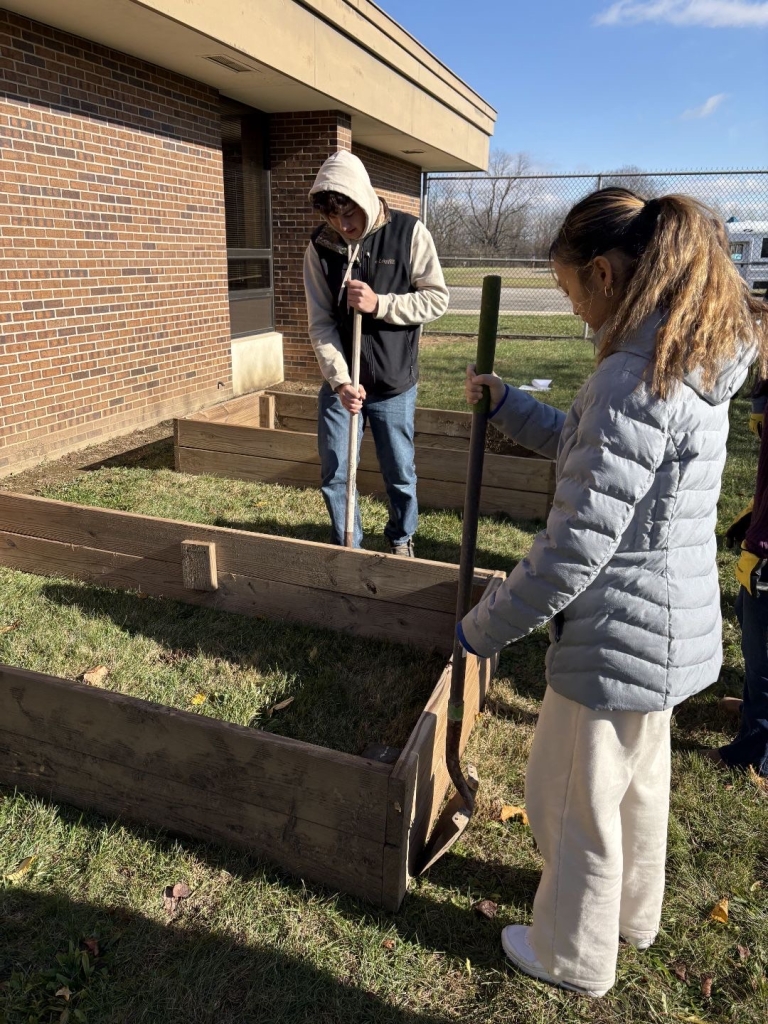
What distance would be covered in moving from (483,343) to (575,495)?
83cm

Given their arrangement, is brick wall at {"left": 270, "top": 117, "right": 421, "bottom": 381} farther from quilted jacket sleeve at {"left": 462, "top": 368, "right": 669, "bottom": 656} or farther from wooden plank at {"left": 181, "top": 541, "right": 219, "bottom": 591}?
quilted jacket sleeve at {"left": 462, "top": 368, "right": 669, "bottom": 656}

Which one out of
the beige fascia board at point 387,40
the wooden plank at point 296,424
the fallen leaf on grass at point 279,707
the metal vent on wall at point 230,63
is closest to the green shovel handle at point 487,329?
the fallen leaf on grass at point 279,707

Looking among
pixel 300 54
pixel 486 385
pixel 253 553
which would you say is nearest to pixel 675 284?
pixel 486 385

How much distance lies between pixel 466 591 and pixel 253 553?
162 centimetres

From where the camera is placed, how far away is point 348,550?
3.63 metres

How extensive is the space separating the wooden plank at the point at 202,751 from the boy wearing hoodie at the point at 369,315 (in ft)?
7.04

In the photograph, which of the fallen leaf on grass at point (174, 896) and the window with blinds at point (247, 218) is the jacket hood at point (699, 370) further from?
the window with blinds at point (247, 218)

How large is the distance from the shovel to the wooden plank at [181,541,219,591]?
5.79ft

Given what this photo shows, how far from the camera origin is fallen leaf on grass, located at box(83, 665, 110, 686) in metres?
3.38

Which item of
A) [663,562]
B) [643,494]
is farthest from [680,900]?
[643,494]

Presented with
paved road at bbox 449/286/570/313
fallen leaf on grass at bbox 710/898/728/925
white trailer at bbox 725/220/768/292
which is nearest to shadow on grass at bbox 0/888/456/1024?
fallen leaf on grass at bbox 710/898/728/925

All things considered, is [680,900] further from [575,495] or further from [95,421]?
[95,421]

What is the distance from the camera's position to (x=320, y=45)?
878 centimetres

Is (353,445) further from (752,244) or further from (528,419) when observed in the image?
(752,244)
